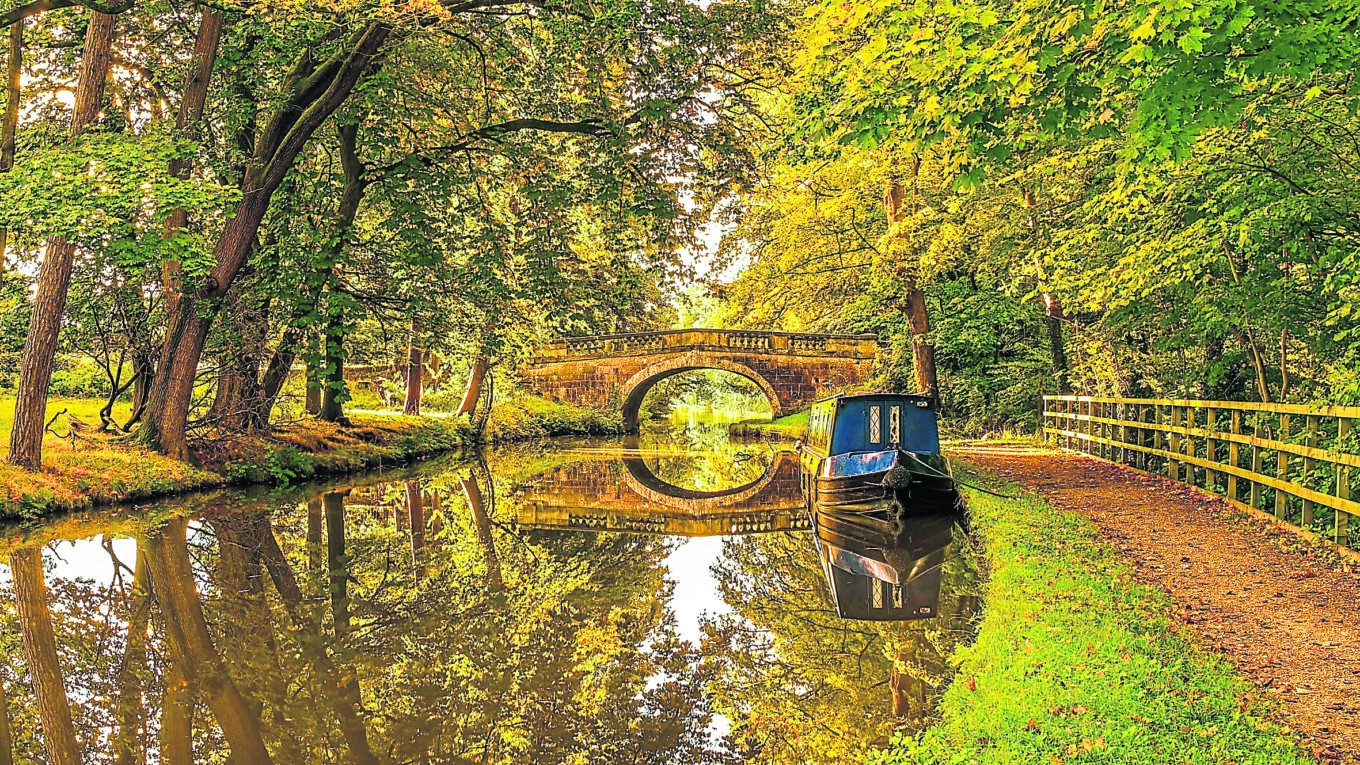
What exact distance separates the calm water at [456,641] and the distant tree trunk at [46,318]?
4.27ft

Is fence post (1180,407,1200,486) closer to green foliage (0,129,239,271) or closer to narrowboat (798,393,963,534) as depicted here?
narrowboat (798,393,963,534)

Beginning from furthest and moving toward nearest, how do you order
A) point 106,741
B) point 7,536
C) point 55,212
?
point 7,536
point 55,212
point 106,741

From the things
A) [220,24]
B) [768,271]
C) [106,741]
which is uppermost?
[220,24]

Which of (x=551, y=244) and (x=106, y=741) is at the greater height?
(x=551, y=244)

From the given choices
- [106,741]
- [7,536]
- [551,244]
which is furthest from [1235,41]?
[7,536]

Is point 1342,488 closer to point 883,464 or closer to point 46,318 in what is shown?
point 883,464

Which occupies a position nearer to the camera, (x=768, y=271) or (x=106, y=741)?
(x=106, y=741)

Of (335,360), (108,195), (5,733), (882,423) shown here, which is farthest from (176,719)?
(335,360)

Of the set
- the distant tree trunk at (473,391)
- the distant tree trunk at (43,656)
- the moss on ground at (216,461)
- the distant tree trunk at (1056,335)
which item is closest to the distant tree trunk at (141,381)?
the moss on ground at (216,461)

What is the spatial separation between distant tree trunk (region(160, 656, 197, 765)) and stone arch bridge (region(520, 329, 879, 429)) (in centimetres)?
2131

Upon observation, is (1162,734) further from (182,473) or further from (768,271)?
(768,271)

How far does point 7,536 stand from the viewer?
837cm

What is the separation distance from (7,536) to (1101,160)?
1398 cm

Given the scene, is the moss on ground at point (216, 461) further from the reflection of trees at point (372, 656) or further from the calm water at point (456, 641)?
the reflection of trees at point (372, 656)
